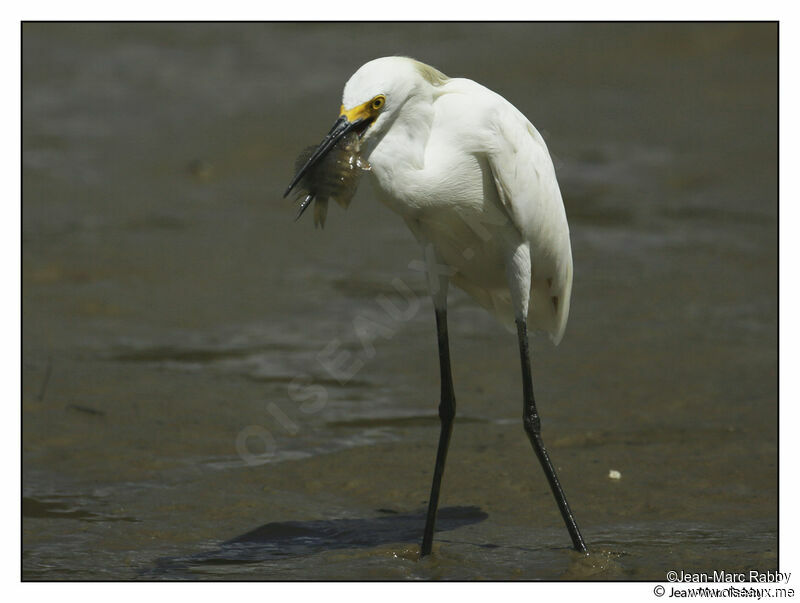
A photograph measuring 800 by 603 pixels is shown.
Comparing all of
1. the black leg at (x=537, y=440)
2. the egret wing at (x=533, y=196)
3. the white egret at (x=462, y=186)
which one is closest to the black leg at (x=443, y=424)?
the white egret at (x=462, y=186)

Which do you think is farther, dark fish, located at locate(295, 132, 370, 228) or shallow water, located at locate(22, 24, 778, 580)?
shallow water, located at locate(22, 24, 778, 580)

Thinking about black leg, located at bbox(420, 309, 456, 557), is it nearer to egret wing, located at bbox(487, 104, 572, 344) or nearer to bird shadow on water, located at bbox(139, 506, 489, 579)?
bird shadow on water, located at bbox(139, 506, 489, 579)

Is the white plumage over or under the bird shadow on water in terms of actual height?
over

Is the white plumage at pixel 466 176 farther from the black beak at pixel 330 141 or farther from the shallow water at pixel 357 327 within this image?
the shallow water at pixel 357 327

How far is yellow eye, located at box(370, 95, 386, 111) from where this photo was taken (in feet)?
15.0

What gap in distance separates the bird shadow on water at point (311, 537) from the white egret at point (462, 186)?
0.38m

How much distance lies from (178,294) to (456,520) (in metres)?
4.13

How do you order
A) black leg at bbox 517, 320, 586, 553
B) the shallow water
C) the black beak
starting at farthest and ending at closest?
the shallow water
black leg at bbox 517, 320, 586, 553
the black beak

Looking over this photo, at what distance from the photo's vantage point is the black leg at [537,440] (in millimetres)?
5230

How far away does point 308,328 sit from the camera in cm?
869

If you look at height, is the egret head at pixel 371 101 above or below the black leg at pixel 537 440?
above

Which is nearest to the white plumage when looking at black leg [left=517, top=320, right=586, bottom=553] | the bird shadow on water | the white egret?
the white egret

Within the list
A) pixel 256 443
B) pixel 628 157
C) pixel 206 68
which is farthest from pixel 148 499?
pixel 206 68

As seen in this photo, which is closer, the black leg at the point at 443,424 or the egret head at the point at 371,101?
the egret head at the point at 371,101
